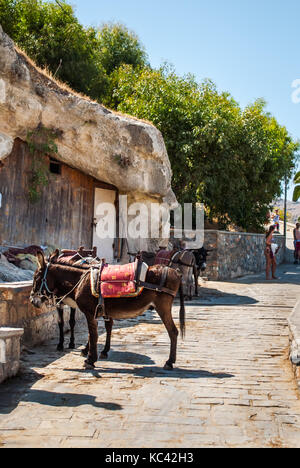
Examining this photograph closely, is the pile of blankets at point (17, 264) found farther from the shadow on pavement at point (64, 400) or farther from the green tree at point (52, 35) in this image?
the green tree at point (52, 35)

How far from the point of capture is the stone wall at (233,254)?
18.4 metres

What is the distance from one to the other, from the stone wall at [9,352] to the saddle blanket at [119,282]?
1.15 m

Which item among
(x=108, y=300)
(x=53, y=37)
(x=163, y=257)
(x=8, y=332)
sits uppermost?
(x=53, y=37)

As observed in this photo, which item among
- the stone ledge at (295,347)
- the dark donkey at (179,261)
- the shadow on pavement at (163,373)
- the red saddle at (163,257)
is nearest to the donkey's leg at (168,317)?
the shadow on pavement at (163,373)

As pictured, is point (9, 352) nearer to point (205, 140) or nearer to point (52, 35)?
point (205, 140)

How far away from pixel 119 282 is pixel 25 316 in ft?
6.18

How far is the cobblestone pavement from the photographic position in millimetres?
3873

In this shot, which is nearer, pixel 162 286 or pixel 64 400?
pixel 64 400

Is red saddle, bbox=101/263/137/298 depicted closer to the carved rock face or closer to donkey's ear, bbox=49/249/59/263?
donkey's ear, bbox=49/249/59/263

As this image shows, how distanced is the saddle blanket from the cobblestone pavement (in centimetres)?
99

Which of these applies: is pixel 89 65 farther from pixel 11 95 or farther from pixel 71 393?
pixel 71 393

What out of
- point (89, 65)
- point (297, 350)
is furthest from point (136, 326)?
point (89, 65)

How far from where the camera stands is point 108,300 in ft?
20.4

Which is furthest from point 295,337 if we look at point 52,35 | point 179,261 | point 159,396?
point 52,35
